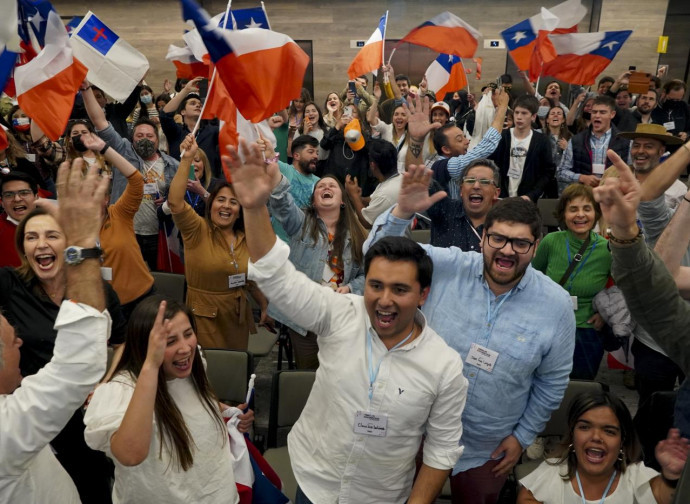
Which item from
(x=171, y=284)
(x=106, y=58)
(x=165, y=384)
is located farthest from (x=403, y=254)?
(x=106, y=58)

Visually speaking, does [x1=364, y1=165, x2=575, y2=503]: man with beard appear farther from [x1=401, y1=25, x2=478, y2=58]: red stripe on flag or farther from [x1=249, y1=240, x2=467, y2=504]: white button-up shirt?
[x1=401, y1=25, x2=478, y2=58]: red stripe on flag

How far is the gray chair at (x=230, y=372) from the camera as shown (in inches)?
123

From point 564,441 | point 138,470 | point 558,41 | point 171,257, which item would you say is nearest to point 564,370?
point 564,441

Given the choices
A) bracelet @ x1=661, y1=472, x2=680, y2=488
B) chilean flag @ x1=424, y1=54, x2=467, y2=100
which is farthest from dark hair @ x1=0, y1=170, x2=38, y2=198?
chilean flag @ x1=424, y1=54, x2=467, y2=100

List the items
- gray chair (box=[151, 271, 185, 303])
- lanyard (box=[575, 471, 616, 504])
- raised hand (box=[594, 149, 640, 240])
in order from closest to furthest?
raised hand (box=[594, 149, 640, 240])
lanyard (box=[575, 471, 616, 504])
gray chair (box=[151, 271, 185, 303])

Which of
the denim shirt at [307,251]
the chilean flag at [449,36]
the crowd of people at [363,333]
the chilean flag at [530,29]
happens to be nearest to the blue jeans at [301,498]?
the crowd of people at [363,333]

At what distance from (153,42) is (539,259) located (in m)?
14.2

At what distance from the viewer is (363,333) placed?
1.93 m

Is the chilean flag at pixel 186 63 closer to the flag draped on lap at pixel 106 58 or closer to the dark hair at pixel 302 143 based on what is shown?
the flag draped on lap at pixel 106 58

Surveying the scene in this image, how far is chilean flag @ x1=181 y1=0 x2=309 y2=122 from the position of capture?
3.08 metres

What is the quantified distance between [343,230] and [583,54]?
14.6ft

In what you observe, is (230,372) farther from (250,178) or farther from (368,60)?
(368,60)

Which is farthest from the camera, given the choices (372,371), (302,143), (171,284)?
(302,143)

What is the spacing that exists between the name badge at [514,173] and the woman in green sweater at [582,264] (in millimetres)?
2102
